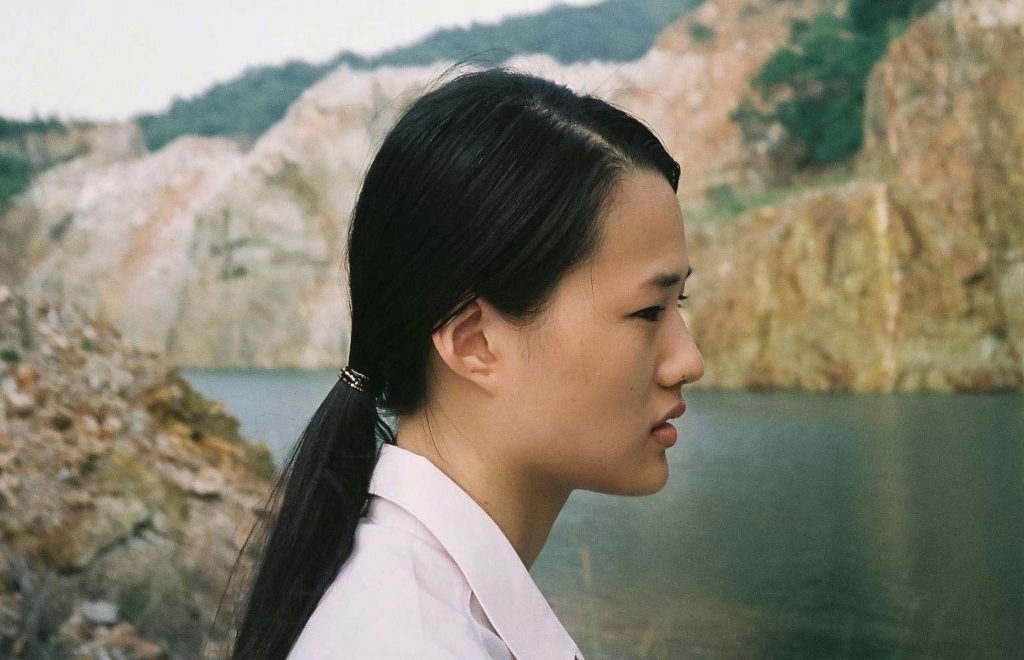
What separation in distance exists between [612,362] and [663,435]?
6 centimetres

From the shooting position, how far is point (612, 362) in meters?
0.52

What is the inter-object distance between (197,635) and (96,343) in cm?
106

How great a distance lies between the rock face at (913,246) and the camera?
9.05ft

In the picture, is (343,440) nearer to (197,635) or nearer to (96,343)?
(197,635)

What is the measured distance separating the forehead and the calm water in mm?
1125

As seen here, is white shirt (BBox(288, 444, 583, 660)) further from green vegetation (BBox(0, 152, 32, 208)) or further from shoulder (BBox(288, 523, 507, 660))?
green vegetation (BBox(0, 152, 32, 208))

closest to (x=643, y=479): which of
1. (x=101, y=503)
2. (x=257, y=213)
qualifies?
(x=101, y=503)

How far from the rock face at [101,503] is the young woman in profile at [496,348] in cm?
100

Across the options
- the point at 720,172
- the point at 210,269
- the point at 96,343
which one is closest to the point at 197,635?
the point at 96,343

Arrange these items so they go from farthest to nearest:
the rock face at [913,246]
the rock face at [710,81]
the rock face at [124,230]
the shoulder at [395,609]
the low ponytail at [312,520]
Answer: the rock face at [710,81]
the rock face at [124,230]
the rock face at [913,246]
the low ponytail at [312,520]
the shoulder at [395,609]

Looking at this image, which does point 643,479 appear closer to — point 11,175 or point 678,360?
point 678,360

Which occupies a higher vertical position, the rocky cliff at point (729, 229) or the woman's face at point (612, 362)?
the woman's face at point (612, 362)

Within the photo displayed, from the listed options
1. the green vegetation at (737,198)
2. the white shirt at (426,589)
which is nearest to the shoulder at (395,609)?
the white shirt at (426,589)

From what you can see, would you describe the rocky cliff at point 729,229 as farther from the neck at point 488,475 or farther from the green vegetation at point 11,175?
the neck at point 488,475
